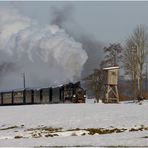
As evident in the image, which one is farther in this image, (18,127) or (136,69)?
(136,69)

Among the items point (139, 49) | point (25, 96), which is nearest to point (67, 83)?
point (25, 96)

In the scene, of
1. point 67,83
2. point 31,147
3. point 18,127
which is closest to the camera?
point 31,147

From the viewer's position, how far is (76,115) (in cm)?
3403

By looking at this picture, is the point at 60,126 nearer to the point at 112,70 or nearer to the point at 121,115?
the point at 121,115

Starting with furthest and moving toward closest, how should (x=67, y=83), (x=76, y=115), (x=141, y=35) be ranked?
1. (x=141, y=35)
2. (x=67, y=83)
3. (x=76, y=115)

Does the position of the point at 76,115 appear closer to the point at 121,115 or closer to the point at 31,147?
the point at 121,115

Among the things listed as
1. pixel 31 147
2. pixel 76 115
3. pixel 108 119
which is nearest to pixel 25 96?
pixel 76 115

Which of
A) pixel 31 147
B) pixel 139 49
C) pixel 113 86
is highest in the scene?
pixel 139 49

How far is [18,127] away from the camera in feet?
101

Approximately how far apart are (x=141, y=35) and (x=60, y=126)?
43459 mm

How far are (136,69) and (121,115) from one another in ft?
116

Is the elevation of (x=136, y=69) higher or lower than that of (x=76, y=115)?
higher

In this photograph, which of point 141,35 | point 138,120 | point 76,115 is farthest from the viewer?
point 141,35

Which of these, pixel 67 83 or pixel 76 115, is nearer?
pixel 76 115
